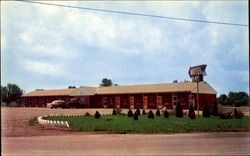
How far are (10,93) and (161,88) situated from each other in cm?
464

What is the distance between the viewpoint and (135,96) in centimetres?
1297

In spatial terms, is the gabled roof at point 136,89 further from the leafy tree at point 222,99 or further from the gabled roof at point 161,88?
the leafy tree at point 222,99

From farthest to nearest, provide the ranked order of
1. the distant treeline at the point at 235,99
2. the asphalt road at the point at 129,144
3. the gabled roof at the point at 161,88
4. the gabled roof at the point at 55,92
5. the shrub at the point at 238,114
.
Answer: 1. the shrub at the point at 238,114
2. the distant treeline at the point at 235,99
3. the gabled roof at the point at 161,88
4. the gabled roof at the point at 55,92
5. the asphalt road at the point at 129,144

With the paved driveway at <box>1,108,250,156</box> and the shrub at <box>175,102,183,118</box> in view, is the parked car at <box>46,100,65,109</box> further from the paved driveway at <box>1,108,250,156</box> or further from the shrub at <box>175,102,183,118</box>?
the shrub at <box>175,102,183,118</box>

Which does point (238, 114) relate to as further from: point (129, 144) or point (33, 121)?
point (33, 121)

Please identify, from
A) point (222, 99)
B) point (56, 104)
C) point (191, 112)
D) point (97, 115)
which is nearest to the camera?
point (56, 104)

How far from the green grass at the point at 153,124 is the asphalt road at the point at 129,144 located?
0.95ft

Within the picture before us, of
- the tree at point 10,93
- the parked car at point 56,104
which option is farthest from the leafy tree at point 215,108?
the tree at point 10,93

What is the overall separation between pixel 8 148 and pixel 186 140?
5569mm

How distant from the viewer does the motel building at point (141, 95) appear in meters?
12.2

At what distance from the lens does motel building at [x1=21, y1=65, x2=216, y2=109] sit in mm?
12195

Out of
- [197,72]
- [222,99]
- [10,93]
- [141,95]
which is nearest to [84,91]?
[141,95]

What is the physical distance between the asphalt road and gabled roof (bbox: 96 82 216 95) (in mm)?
1575

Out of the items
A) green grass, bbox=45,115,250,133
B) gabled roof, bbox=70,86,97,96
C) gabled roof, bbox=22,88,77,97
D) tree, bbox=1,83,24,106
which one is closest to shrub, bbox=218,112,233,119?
green grass, bbox=45,115,250,133
